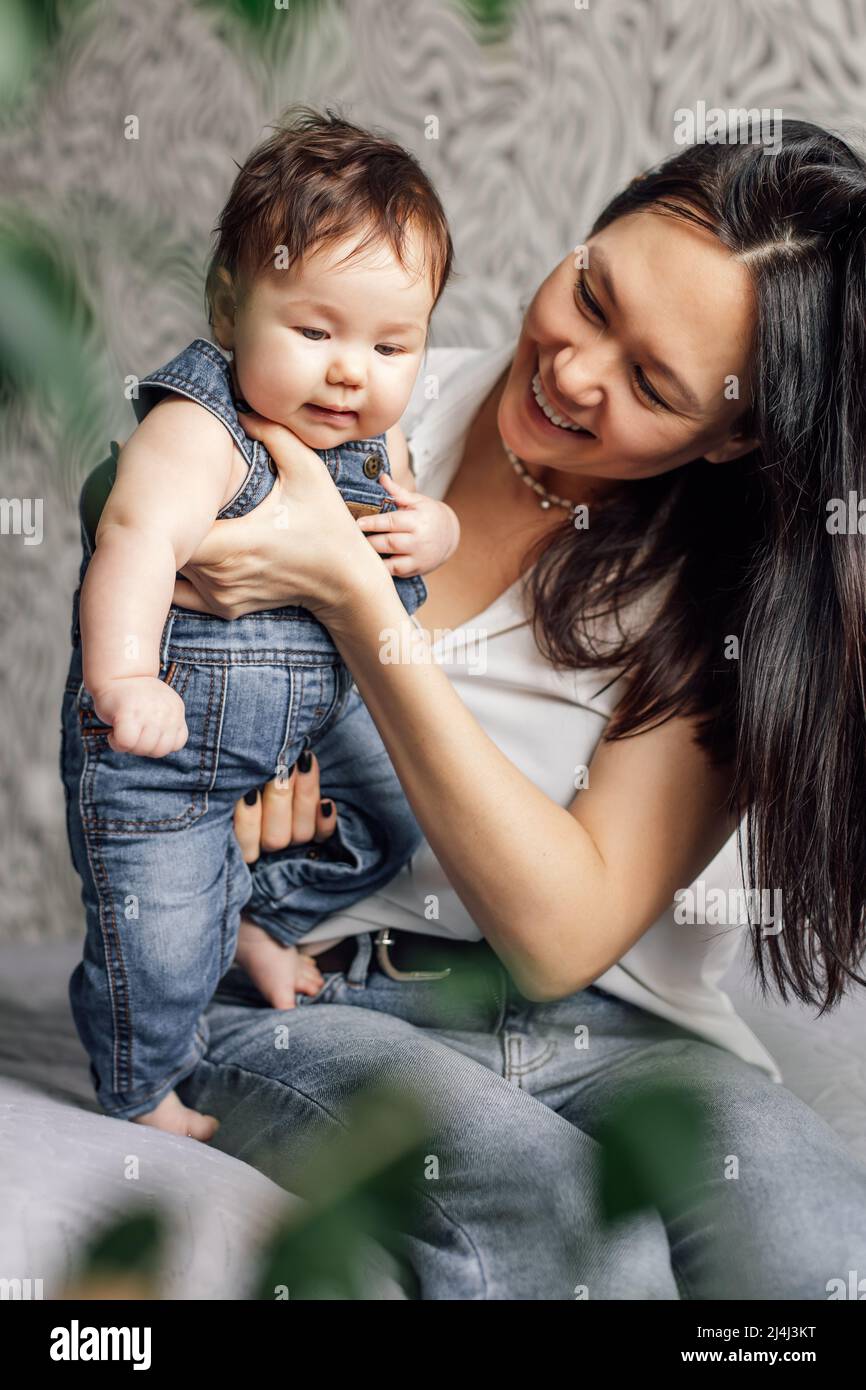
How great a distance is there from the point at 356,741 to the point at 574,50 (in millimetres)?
1039

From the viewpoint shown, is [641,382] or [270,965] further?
[270,965]

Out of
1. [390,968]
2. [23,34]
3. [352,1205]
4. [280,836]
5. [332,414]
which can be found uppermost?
[23,34]

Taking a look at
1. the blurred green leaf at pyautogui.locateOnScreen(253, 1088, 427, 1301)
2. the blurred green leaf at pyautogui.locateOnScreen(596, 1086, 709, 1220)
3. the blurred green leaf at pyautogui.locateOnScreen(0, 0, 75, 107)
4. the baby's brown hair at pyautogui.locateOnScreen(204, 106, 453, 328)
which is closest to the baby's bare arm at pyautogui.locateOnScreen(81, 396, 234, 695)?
the baby's brown hair at pyautogui.locateOnScreen(204, 106, 453, 328)

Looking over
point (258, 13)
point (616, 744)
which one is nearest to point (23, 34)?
point (258, 13)

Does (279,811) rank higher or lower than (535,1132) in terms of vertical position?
higher

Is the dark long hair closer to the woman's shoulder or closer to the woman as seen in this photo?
the woman

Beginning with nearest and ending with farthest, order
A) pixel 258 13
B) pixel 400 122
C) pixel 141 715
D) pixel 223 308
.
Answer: pixel 141 715
pixel 223 308
pixel 258 13
pixel 400 122

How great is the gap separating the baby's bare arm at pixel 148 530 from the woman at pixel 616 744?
0.04 meters

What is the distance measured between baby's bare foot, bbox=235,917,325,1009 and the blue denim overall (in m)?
0.09

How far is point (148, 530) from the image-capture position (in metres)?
0.80

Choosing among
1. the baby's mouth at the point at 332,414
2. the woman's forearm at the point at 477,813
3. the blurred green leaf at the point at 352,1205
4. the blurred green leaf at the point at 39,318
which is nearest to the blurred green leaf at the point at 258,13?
the blurred green leaf at the point at 39,318

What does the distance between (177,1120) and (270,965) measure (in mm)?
168

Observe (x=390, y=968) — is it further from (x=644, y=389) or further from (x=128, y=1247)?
(x=644, y=389)

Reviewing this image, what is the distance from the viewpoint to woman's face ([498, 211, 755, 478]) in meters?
1.01
